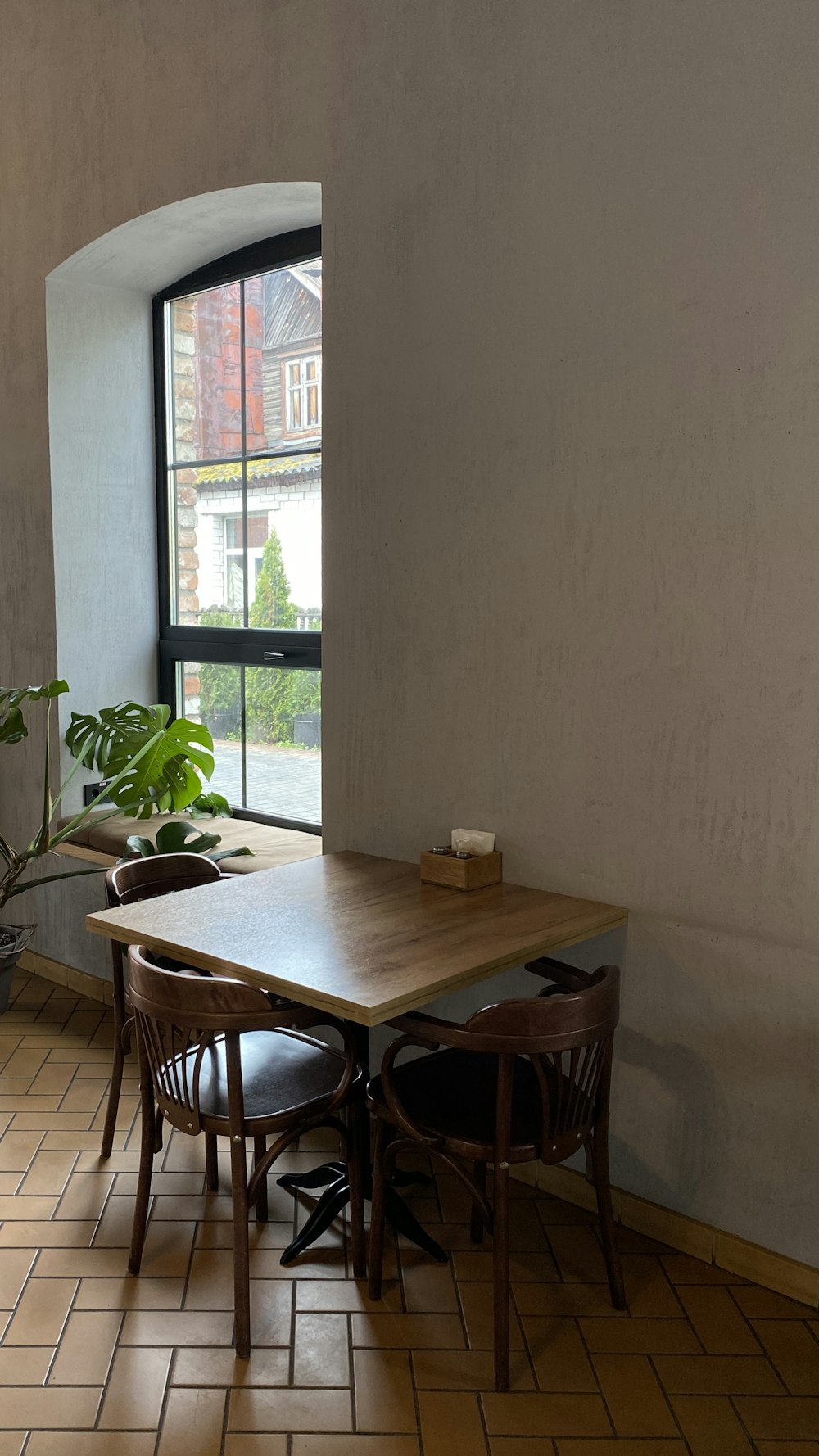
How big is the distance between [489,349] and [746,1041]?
1857mm

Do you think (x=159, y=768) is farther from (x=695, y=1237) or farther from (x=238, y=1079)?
(x=695, y=1237)

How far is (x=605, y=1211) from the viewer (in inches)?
98.3

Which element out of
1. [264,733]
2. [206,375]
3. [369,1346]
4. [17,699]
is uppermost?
[206,375]

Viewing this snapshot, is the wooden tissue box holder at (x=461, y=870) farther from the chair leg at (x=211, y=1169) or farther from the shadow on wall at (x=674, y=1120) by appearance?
the chair leg at (x=211, y=1169)

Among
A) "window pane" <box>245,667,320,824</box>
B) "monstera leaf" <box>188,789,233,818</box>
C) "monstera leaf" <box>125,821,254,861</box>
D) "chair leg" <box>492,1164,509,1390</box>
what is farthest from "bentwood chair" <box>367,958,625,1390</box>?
"monstera leaf" <box>188,789,233,818</box>

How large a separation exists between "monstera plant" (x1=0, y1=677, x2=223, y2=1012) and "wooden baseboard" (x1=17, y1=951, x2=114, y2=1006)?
10.9 inches

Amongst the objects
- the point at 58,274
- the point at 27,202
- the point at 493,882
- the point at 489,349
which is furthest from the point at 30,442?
the point at 493,882

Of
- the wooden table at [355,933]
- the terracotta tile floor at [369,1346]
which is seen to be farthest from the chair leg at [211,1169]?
the wooden table at [355,933]

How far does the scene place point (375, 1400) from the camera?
221cm

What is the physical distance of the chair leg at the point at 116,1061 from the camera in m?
3.16

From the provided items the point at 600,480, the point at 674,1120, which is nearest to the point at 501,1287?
the point at 674,1120

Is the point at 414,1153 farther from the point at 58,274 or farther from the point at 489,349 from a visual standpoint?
the point at 58,274

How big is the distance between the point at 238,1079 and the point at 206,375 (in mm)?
3061

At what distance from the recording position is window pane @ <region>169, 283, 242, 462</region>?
432cm
